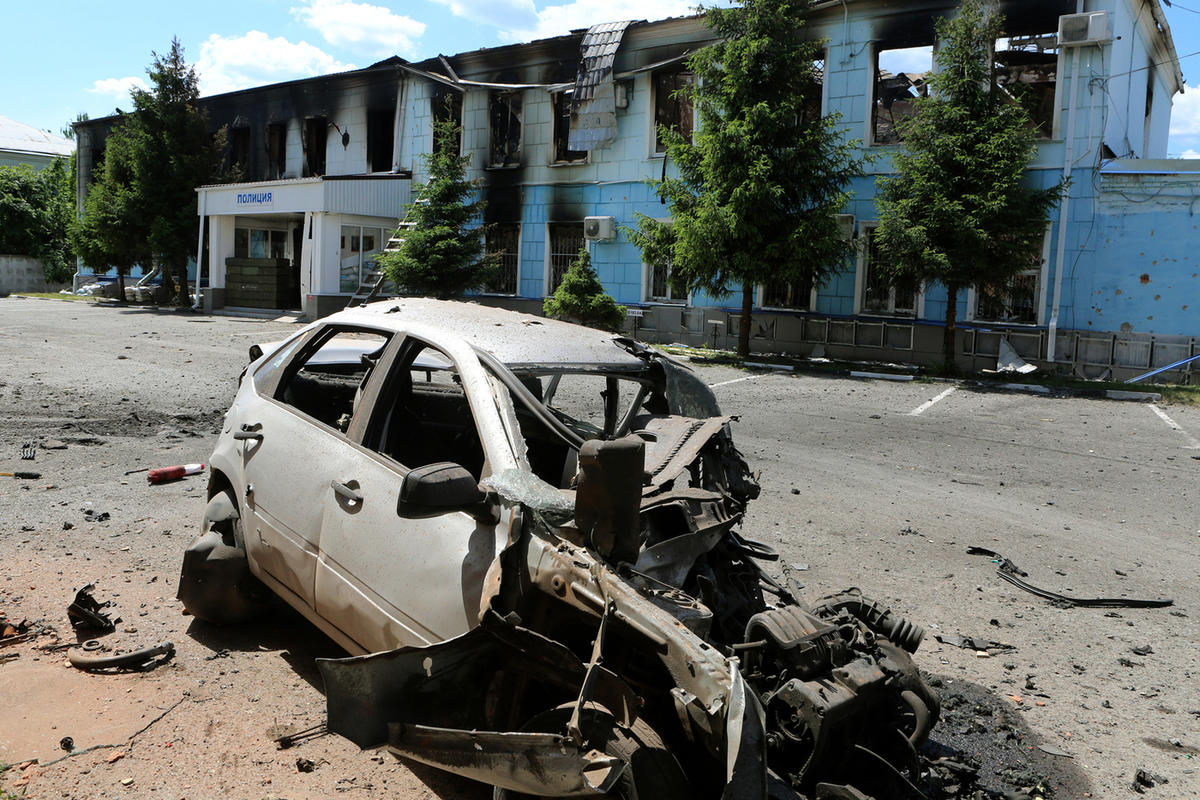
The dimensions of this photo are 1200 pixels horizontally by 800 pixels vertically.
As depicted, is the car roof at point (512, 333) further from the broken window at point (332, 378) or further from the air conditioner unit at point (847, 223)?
the air conditioner unit at point (847, 223)

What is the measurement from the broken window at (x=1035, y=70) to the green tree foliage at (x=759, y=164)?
142 inches

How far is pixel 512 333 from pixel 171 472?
4.96 metres

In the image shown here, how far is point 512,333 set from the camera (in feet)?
12.7

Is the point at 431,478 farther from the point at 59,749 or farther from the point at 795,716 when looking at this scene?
Result: the point at 59,749

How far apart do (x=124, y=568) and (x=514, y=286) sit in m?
21.3

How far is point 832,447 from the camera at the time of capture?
32.5 ft

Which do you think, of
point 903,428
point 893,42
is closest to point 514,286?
point 893,42

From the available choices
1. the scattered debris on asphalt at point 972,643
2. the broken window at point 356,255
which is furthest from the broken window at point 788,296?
the scattered debris on asphalt at point 972,643

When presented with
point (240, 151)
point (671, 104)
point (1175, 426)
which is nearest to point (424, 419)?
point (1175, 426)

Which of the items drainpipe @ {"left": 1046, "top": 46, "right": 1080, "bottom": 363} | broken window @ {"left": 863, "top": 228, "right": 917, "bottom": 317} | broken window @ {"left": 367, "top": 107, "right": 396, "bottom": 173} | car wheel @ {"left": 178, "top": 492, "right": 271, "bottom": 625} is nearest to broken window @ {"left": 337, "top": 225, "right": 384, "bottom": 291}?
broken window @ {"left": 367, "top": 107, "right": 396, "bottom": 173}

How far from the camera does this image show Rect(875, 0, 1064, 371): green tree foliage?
1641 cm

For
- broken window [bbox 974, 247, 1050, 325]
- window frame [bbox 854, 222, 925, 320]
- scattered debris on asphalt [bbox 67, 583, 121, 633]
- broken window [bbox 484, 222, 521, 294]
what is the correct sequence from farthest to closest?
broken window [bbox 484, 222, 521, 294] < window frame [bbox 854, 222, 925, 320] < broken window [bbox 974, 247, 1050, 325] < scattered debris on asphalt [bbox 67, 583, 121, 633]

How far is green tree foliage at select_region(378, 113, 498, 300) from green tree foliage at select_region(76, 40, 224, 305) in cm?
1205

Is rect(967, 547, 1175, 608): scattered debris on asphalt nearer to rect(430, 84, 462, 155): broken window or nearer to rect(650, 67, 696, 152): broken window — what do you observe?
rect(650, 67, 696, 152): broken window
